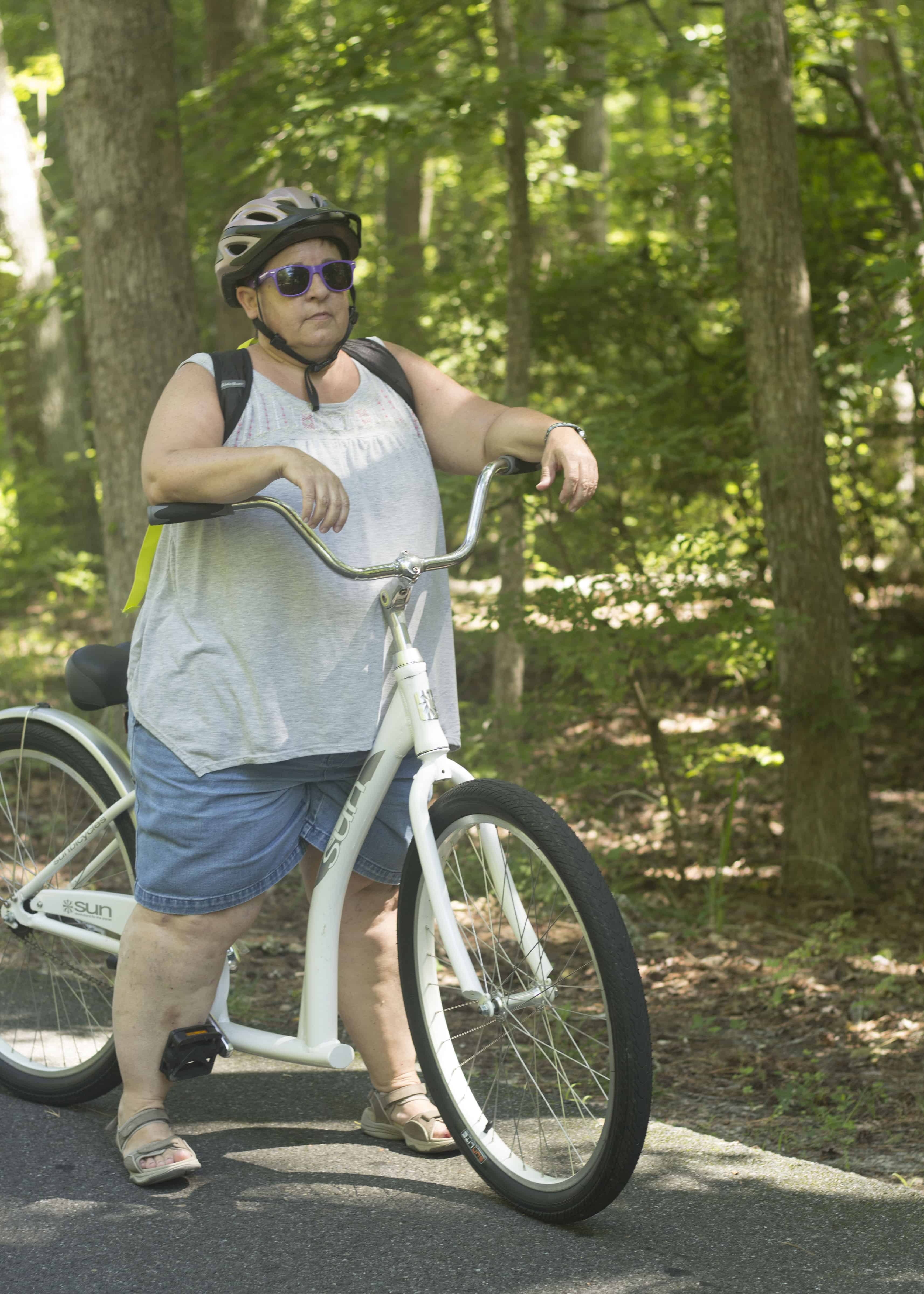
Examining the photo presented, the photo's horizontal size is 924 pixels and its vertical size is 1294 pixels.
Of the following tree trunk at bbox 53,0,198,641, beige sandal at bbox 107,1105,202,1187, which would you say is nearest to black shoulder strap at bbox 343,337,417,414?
beige sandal at bbox 107,1105,202,1187

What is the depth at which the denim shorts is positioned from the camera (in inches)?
111

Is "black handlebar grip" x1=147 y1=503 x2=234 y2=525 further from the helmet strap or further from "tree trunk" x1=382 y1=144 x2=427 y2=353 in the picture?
"tree trunk" x1=382 y1=144 x2=427 y2=353

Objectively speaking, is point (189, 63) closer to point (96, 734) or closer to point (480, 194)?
point (480, 194)

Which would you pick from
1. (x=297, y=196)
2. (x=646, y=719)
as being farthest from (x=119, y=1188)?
(x=646, y=719)

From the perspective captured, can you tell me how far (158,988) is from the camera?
2.91m

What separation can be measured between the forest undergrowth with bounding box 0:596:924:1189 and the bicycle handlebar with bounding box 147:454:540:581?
1.66m

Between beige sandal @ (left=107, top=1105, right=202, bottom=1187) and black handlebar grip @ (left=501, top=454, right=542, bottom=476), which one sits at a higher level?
black handlebar grip @ (left=501, top=454, right=542, bottom=476)

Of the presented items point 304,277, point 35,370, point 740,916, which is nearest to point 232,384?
point 304,277

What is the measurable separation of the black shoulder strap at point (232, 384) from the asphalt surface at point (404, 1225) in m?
1.67

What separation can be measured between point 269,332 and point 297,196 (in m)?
0.34

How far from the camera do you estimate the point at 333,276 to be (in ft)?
9.44

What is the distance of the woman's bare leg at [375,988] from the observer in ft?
10.2

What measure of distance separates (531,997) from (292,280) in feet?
5.38

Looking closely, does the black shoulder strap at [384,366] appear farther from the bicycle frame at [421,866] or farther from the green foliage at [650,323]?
the green foliage at [650,323]
